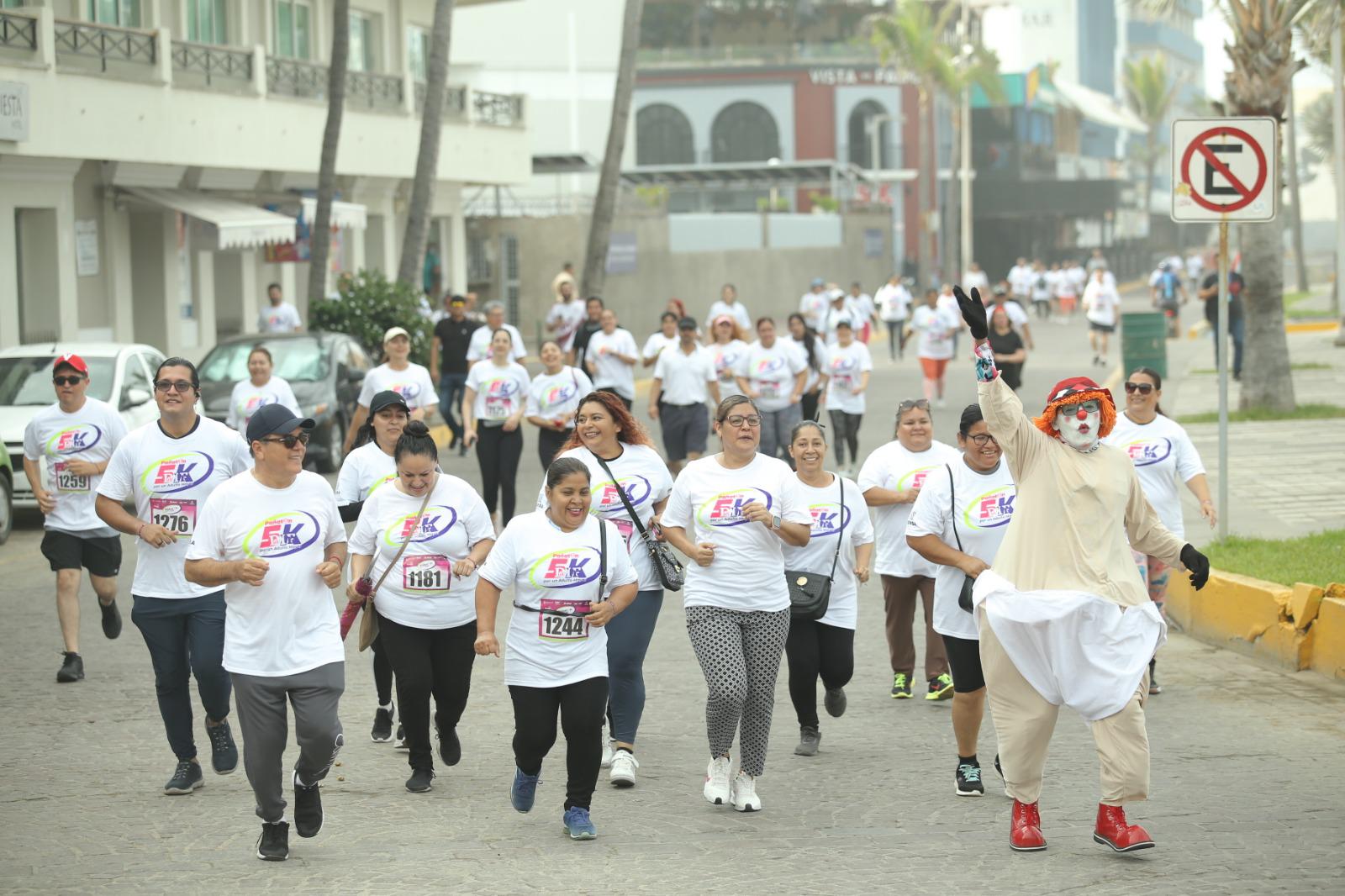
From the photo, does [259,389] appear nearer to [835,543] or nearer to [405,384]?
[405,384]

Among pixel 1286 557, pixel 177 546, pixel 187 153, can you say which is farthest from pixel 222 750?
pixel 187 153

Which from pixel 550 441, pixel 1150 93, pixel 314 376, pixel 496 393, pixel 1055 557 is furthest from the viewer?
pixel 1150 93

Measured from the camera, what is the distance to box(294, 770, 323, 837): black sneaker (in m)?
6.77

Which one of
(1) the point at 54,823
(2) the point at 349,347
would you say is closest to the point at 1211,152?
(1) the point at 54,823

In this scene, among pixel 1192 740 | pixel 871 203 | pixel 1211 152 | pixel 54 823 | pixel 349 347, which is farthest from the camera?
pixel 871 203

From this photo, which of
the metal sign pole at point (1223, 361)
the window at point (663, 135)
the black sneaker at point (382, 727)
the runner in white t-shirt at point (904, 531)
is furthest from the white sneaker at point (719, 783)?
the window at point (663, 135)

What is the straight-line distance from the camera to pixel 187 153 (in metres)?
26.5

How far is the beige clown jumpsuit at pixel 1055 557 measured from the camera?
6.57 meters

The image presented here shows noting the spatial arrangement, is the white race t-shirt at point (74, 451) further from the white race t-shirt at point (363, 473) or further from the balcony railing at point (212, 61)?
the balcony railing at point (212, 61)

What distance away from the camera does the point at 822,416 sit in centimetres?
2638

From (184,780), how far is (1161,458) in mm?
5226

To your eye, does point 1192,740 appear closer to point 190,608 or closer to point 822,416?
point 190,608

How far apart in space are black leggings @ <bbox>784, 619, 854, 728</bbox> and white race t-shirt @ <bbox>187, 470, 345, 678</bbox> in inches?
90.1

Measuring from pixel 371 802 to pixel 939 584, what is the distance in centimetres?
260
